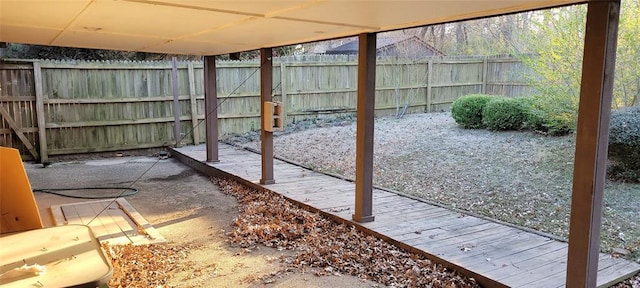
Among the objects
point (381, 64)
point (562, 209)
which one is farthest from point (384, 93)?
point (562, 209)

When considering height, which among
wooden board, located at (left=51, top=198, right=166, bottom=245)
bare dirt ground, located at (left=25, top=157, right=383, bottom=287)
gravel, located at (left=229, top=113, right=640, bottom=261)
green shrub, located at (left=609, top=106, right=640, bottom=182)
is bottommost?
bare dirt ground, located at (left=25, top=157, right=383, bottom=287)

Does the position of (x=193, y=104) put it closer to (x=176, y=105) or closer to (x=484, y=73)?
(x=176, y=105)

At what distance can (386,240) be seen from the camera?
3.91 m

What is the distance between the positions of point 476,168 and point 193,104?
238 inches

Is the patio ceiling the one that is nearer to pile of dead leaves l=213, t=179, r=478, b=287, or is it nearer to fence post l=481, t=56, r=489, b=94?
pile of dead leaves l=213, t=179, r=478, b=287

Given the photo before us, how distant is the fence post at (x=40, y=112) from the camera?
26.6 ft

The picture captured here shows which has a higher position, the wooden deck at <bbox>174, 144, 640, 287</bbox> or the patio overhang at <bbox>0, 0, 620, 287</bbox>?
the patio overhang at <bbox>0, 0, 620, 287</bbox>

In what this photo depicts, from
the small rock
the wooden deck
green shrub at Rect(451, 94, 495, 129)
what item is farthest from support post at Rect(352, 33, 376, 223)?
green shrub at Rect(451, 94, 495, 129)

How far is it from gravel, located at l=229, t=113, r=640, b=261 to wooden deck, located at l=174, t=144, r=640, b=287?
0.41 meters

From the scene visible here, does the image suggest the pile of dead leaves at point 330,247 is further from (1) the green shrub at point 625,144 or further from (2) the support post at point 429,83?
(2) the support post at point 429,83

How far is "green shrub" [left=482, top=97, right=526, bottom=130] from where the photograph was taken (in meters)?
8.74

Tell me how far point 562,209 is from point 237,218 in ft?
11.5

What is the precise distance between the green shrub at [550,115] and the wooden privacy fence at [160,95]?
347 cm

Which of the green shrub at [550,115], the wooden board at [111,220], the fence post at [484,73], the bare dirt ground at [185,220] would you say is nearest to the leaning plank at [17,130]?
the bare dirt ground at [185,220]
